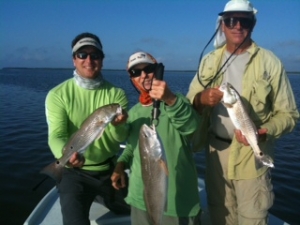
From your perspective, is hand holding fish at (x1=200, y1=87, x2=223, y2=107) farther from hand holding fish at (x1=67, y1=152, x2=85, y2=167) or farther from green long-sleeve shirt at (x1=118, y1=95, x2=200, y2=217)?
hand holding fish at (x1=67, y1=152, x2=85, y2=167)

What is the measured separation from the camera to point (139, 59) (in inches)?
145

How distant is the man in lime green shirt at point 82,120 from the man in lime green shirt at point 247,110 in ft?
4.86

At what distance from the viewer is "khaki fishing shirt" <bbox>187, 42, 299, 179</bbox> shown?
393 cm

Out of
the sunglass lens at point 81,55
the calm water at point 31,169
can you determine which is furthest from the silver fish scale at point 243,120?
the calm water at point 31,169

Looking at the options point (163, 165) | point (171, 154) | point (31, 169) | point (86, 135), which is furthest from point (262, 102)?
point (31, 169)

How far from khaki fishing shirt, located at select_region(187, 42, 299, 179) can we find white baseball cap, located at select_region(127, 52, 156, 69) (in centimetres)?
91

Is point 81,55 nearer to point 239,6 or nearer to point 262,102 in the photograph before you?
point 239,6

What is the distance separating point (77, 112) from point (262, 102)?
2755 mm

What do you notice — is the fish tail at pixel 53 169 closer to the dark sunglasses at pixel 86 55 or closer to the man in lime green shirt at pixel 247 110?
the dark sunglasses at pixel 86 55

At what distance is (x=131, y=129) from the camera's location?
395 centimetres

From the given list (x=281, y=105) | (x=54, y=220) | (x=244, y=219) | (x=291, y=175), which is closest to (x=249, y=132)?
(x=281, y=105)

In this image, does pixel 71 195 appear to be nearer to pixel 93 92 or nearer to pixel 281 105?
pixel 93 92

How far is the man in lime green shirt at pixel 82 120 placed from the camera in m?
4.52

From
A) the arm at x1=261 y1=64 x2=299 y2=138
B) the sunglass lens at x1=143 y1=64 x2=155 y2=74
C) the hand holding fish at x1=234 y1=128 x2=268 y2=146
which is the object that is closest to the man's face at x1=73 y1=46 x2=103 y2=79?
the sunglass lens at x1=143 y1=64 x2=155 y2=74
